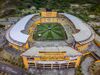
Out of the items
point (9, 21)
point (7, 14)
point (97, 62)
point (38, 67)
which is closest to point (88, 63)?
point (97, 62)

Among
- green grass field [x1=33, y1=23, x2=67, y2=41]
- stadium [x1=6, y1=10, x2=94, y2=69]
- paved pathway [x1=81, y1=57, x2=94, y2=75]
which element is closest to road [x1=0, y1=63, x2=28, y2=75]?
stadium [x1=6, y1=10, x2=94, y2=69]

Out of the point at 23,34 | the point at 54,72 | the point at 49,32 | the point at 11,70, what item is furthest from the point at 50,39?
the point at 11,70

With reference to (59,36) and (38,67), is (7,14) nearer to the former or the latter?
(59,36)

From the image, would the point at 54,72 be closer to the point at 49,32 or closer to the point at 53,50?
the point at 53,50

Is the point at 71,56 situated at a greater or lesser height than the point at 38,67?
greater

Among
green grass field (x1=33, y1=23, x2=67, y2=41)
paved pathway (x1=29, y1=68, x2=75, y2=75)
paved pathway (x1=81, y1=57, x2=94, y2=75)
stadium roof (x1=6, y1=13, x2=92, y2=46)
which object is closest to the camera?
paved pathway (x1=29, y1=68, x2=75, y2=75)

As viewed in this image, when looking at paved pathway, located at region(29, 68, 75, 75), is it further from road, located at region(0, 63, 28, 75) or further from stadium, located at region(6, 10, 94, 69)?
road, located at region(0, 63, 28, 75)

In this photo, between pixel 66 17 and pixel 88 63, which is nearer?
pixel 88 63

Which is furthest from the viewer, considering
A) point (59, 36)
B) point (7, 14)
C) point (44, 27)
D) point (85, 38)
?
point (7, 14)
